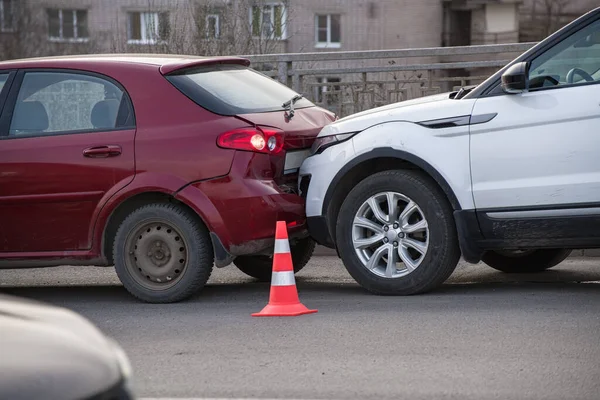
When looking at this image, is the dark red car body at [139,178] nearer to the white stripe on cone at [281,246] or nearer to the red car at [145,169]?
the red car at [145,169]

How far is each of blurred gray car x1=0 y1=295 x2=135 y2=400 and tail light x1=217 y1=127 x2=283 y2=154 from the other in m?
4.32

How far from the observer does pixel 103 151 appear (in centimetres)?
803

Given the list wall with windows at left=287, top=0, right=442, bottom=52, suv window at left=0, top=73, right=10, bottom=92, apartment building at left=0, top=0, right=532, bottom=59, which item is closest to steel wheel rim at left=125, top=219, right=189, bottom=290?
suv window at left=0, top=73, right=10, bottom=92

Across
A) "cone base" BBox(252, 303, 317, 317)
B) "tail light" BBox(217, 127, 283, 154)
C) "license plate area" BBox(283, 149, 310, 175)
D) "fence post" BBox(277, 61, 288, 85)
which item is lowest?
"cone base" BBox(252, 303, 317, 317)

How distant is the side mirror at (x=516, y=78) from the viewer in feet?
24.7

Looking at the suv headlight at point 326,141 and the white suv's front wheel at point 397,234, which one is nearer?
the white suv's front wheel at point 397,234

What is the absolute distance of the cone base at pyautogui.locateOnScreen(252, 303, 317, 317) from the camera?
7383 millimetres

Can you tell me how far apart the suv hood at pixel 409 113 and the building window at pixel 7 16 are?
36309mm

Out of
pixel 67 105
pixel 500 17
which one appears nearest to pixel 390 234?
pixel 67 105

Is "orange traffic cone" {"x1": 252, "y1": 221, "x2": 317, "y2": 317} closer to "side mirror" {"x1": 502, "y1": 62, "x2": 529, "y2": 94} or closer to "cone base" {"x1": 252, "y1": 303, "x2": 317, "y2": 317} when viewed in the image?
"cone base" {"x1": 252, "y1": 303, "x2": 317, "y2": 317}

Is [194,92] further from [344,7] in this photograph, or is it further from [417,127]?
[344,7]

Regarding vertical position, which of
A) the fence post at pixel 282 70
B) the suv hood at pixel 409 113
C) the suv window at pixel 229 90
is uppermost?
the fence post at pixel 282 70

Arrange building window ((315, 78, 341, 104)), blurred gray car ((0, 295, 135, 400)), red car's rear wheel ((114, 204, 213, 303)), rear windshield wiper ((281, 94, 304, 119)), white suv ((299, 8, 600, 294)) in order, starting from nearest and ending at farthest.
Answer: blurred gray car ((0, 295, 135, 400)) → white suv ((299, 8, 600, 294)) → red car's rear wheel ((114, 204, 213, 303)) → rear windshield wiper ((281, 94, 304, 119)) → building window ((315, 78, 341, 104))

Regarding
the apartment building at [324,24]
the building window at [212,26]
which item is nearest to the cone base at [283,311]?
the building window at [212,26]
